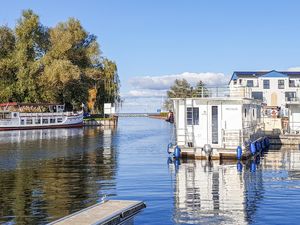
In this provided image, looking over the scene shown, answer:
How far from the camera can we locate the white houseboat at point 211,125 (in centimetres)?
3644

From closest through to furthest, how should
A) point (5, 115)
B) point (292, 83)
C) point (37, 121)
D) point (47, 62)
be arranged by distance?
point (5, 115)
point (37, 121)
point (47, 62)
point (292, 83)

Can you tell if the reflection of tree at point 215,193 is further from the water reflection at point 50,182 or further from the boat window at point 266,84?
the boat window at point 266,84

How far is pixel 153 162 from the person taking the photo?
37406 mm

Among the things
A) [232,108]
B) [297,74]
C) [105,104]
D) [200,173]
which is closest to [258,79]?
[297,74]

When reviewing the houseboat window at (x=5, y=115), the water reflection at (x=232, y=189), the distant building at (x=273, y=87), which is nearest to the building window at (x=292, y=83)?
the distant building at (x=273, y=87)

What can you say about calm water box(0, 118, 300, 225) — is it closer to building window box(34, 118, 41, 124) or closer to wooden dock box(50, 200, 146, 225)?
wooden dock box(50, 200, 146, 225)

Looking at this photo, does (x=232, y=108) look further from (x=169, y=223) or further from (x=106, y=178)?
(x=169, y=223)

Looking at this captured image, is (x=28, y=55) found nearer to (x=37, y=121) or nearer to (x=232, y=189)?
(x=37, y=121)

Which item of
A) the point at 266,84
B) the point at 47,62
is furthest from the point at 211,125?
the point at 266,84

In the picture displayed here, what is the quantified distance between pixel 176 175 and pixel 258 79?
265ft

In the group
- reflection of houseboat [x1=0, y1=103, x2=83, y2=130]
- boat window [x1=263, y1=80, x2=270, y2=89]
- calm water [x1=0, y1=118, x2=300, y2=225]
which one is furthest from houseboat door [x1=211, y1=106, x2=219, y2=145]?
boat window [x1=263, y1=80, x2=270, y2=89]

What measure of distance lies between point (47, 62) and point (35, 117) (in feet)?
42.0

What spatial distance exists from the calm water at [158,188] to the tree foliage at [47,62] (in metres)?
58.6

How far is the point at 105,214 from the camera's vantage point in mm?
13906
